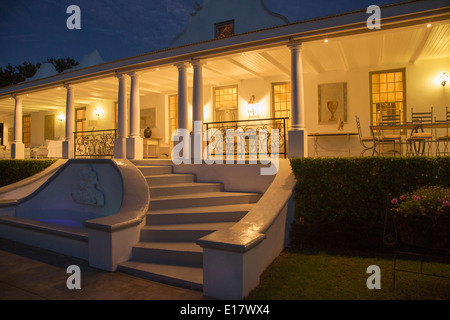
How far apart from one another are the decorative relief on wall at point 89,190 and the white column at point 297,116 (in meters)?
4.23

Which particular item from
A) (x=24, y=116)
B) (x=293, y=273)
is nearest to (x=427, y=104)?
(x=293, y=273)

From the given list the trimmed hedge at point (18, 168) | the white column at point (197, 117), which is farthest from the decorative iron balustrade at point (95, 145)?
the white column at point (197, 117)

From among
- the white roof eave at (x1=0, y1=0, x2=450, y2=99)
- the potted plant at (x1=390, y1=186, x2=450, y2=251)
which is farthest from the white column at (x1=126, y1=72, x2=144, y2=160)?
the potted plant at (x1=390, y1=186, x2=450, y2=251)

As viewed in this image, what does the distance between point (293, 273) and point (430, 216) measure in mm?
1743

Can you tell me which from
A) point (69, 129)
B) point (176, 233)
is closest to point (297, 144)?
point (176, 233)

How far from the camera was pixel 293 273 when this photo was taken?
156 inches

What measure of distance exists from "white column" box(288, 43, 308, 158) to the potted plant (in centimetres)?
352

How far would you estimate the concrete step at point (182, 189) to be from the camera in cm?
612

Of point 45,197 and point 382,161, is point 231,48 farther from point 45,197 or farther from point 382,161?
point 45,197

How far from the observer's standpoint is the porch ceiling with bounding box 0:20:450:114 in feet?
23.8

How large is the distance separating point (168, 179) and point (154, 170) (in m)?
0.56

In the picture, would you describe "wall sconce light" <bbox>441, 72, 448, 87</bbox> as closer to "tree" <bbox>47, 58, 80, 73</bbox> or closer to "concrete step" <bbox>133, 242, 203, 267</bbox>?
"concrete step" <bbox>133, 242, 203, 267</bbox>

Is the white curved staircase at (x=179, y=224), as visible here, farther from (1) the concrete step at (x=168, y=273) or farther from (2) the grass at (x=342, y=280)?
(2) the grass at (x=342, y=280)
